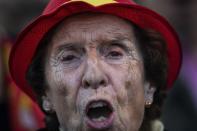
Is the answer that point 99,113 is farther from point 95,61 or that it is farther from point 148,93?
point 148,93

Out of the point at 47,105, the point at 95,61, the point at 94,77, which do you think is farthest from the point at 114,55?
the point at 47,105

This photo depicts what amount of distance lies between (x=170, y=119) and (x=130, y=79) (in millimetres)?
3003

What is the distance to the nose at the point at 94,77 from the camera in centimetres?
447

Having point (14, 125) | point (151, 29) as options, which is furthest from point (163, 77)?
point (14, 125)

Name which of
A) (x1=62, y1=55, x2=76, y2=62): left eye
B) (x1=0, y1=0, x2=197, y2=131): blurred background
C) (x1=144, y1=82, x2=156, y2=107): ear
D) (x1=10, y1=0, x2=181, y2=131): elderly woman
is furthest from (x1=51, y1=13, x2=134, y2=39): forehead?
(x1=0, y1=0, x2=197, y2=131): blurred background

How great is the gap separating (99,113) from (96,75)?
7.8 inches

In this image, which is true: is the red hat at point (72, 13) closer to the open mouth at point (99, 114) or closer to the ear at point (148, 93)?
the ear at point (148, 93)

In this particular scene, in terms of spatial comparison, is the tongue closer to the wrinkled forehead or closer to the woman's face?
the woman's face

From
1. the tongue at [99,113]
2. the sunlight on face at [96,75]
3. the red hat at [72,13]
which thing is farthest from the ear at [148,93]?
the tongue at [99,113]

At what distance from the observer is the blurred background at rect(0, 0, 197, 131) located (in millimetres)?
6836

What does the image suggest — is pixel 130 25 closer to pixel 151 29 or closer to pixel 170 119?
pixel 151 29

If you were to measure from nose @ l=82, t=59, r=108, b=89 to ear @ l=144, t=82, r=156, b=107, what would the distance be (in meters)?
0.45

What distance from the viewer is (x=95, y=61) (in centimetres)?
458

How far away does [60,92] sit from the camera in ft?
15.3
